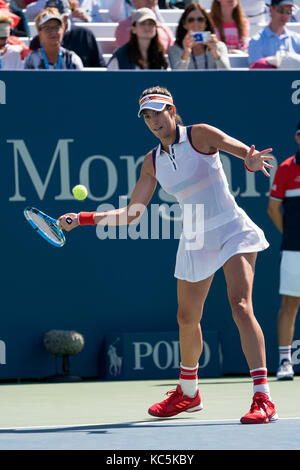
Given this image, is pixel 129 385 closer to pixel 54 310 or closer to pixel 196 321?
pixel 54 310

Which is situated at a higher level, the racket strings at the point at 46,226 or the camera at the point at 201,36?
the camera at the point at 201,36

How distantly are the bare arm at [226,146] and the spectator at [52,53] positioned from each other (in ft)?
9.93

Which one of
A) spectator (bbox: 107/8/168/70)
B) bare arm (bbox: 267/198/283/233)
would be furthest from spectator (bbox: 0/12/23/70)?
bare arm (bbox: 267/198/283/233)

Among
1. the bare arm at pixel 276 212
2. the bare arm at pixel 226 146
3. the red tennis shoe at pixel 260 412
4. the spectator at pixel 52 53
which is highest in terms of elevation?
the spectator at pixel 52 53

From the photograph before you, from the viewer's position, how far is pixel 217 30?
9.84m

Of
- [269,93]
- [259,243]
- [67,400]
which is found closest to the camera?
[259,243]

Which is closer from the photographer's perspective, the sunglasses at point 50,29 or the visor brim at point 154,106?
the visor brim at point 154,106

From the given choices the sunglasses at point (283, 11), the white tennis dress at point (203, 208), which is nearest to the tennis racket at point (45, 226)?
the white tennis dress at point (203, 208)

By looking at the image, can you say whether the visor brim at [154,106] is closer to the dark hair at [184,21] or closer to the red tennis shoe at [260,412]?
the red tennis shoe at [260,412]

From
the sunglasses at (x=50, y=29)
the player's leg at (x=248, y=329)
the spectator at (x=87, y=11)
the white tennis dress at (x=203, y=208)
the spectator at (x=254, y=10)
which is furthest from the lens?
the spectator at (x=254, y=10)

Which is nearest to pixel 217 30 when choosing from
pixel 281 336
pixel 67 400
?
pixel 281 336

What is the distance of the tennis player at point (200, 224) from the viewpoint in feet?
17.6

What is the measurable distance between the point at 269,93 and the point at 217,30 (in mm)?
2008

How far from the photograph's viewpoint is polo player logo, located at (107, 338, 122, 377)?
307 inches
